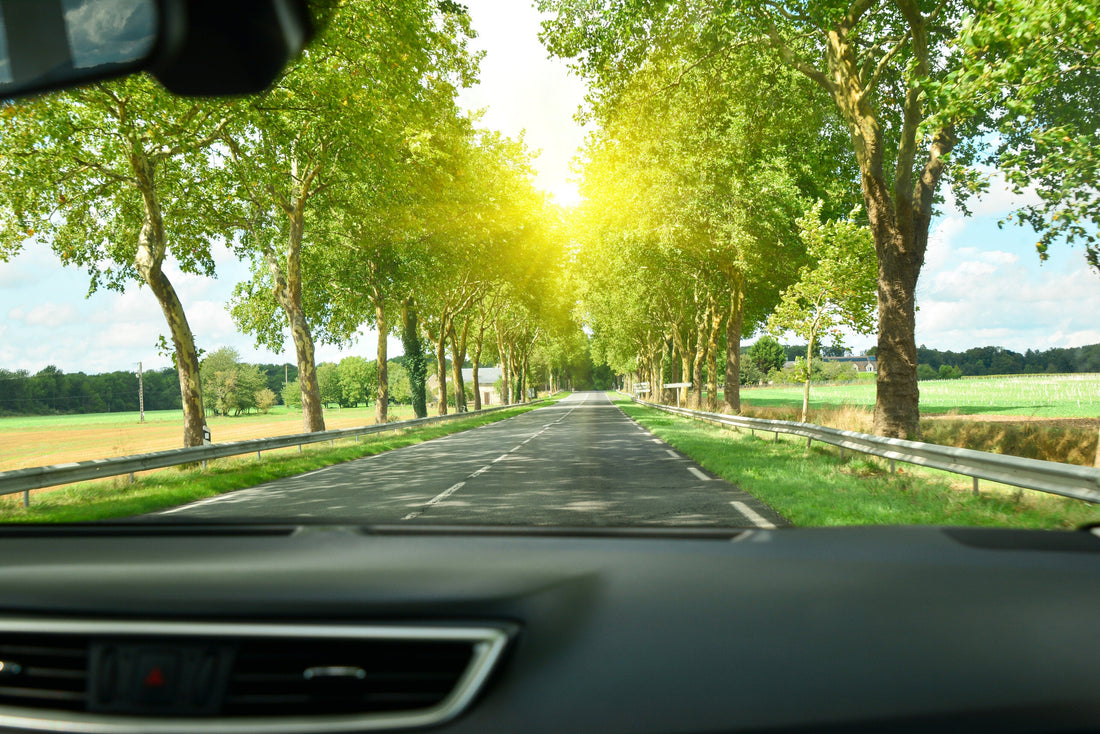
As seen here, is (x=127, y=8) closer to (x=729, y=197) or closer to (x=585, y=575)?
(x=585, y=575)

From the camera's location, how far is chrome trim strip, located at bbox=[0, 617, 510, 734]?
4.46 feet

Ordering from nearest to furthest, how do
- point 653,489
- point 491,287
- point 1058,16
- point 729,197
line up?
point 1058,16
point 653,489
point 729,197
point 491,287

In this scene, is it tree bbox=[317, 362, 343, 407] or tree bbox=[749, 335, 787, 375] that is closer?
tree bbox=[317, 362, 343, 407]

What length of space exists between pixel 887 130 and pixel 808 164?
3.47 metres

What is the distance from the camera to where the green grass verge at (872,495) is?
24.9 feet

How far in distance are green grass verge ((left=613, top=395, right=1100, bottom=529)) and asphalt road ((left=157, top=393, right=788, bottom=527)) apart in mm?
411

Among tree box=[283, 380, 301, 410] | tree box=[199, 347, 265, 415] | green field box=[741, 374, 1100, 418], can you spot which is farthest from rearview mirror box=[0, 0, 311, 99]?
tree box=[283, 380, 301, 410]

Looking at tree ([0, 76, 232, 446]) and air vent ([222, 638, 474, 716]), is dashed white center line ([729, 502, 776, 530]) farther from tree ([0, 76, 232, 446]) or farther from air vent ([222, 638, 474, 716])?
tree ([0, 76, 232, 446])

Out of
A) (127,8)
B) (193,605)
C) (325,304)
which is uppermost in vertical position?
(325,304)

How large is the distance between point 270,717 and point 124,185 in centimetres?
2070

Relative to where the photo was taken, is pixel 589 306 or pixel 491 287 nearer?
pixel 491 287

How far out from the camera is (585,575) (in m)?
1.57

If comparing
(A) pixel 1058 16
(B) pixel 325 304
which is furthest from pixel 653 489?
(B) pixel 325 304

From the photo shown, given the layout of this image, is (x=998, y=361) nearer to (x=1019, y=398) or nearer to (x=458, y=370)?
(x=1019, y=398)
